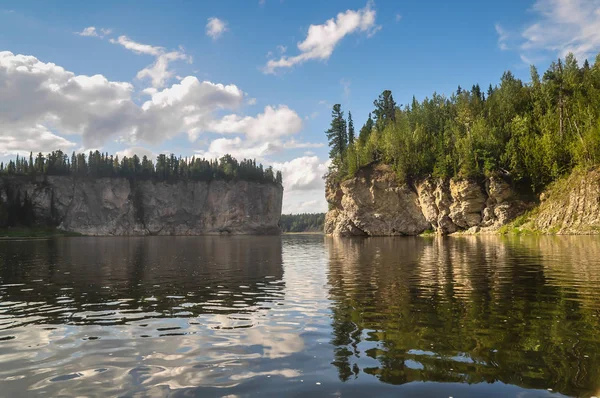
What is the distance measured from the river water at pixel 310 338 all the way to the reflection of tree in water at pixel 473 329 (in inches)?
Result: 2.1

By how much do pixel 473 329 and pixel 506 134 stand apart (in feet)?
321

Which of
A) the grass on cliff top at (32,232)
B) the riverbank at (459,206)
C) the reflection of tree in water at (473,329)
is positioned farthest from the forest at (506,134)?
the grass on cliff top at (32,232)

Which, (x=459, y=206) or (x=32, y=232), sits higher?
(x=459, y=206)

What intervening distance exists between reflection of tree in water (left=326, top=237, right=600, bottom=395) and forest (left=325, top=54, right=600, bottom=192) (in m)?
68.8

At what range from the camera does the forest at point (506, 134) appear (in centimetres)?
8400

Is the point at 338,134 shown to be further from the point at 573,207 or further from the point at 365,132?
the point at 573,207

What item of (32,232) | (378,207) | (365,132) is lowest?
(32,232)

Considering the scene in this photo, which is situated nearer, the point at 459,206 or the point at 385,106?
the point at 459,206

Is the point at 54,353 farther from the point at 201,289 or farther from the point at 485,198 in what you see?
the point at 485,198

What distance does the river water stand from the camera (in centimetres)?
862

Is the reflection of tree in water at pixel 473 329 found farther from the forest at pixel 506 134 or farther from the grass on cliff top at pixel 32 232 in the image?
the grass on cliff top at pixel 32 232

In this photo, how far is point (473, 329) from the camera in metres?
12.5

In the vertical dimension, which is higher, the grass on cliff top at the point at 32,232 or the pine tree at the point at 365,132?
the pine tree at the point at 365,132

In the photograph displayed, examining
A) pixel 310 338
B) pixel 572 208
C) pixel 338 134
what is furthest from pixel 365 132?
pixel 310 338
